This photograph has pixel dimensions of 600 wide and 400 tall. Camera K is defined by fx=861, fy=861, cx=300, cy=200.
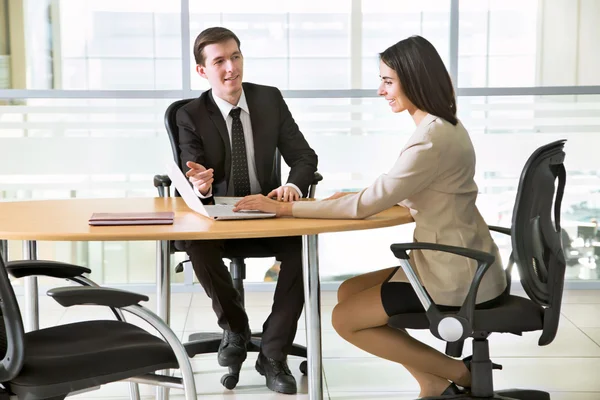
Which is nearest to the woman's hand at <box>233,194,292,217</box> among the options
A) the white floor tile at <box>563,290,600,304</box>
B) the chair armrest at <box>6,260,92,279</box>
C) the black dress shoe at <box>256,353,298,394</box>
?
the chair armrest at <box>6,260,92,279</box>

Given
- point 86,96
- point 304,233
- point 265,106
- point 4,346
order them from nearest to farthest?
point 4,346, point 304,233, point 265,106, point 86,96

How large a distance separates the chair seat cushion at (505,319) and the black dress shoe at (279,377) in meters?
0.79

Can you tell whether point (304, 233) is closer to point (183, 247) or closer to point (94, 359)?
point (94, 359)

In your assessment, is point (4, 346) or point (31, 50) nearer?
point (4, 346)

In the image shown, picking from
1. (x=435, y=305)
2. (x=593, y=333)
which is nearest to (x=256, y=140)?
(x=435, y=305)

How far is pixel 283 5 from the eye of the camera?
487 centimetres

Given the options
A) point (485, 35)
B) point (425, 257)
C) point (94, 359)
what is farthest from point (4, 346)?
point (485, 35)

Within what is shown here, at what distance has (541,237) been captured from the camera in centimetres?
239

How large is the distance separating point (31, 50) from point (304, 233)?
3097 millimetres

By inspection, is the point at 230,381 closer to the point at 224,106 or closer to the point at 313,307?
the point at 313,307

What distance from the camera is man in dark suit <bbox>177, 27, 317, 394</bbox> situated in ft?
10.0

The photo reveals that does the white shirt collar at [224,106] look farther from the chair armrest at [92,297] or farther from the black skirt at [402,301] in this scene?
the chair armrest at [92,297]

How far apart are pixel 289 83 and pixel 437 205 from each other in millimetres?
2527

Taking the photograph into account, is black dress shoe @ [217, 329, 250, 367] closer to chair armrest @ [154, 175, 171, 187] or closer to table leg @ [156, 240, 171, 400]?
table leg @ [156, 240, 171, 400]
